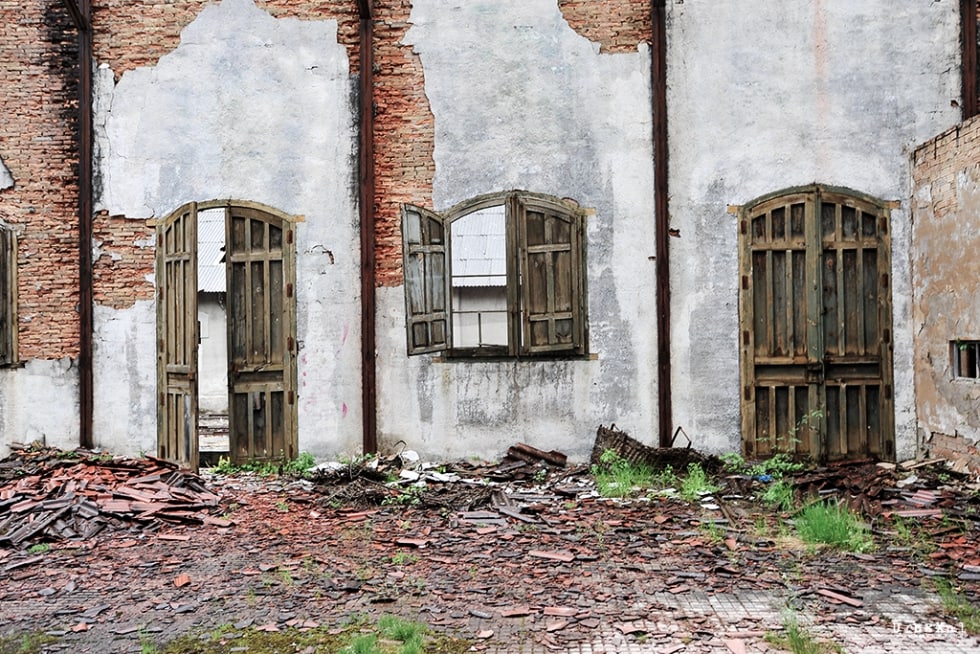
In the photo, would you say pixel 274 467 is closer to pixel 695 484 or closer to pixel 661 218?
pixel 695 484

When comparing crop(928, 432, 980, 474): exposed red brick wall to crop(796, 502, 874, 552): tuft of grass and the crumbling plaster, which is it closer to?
the crumbling plaster

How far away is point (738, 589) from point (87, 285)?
718 cm

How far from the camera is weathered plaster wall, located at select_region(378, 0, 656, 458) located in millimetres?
8586

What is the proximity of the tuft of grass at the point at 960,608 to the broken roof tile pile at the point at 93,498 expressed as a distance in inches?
191

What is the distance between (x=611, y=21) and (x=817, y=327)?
12.2 feet

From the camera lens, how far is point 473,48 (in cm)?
877

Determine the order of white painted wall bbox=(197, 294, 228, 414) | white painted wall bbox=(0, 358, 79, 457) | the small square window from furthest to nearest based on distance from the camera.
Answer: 1. white painted wall bbox=(197, 294, 228, 414)
2. white painted wall bbox=(0, 358, 79, 457)
3. the small square window

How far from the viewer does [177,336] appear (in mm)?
8492

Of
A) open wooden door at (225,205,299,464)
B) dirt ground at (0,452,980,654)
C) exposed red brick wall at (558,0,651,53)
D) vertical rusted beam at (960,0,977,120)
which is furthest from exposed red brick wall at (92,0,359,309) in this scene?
vertical rusted beam at (960,0,977,120)

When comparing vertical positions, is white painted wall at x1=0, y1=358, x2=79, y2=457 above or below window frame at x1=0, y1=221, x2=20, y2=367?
below

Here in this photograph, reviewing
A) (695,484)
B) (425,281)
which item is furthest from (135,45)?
(695,484)

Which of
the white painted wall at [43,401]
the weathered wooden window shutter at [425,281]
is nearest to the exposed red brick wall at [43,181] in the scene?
the white painted wall at [43,401]

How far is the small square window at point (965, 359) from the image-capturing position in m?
7.48

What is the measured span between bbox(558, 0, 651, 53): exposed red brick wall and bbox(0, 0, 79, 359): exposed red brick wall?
17.2ft
